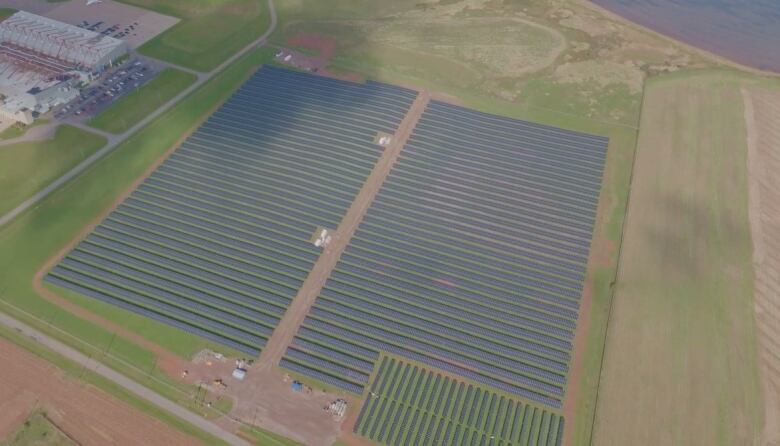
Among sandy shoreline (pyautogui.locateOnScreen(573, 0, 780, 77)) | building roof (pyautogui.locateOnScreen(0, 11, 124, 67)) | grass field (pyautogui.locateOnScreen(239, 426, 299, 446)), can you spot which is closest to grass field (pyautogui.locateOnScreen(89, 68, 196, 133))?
building roof (pyautogui.locateOnScreen(0, 11, 124, 67))

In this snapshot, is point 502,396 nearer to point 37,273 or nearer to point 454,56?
point 37,273

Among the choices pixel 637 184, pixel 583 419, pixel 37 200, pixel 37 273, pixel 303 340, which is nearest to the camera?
pixel 583 419

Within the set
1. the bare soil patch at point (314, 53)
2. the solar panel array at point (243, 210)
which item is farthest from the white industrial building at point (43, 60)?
the bare soil patch at point (314, 53)

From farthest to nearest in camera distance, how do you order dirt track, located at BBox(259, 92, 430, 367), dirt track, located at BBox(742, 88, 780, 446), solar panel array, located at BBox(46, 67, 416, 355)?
solar panel array, located at BBox(46, 67, 416, 355)
dirt track, located at BBox(259, 92, 430, 367)
dirt track, located at BBox(742, 88, 780, 446)

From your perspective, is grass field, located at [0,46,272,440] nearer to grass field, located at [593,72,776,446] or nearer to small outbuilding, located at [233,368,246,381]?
small outbuilding, located at [233,368,246,381]

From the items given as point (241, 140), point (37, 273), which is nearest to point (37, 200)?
point (37, 273)

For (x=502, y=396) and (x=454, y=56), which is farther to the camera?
(x=454, y=56)

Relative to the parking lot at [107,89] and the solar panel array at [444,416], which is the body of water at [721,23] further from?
the parking lot at [107,89]
